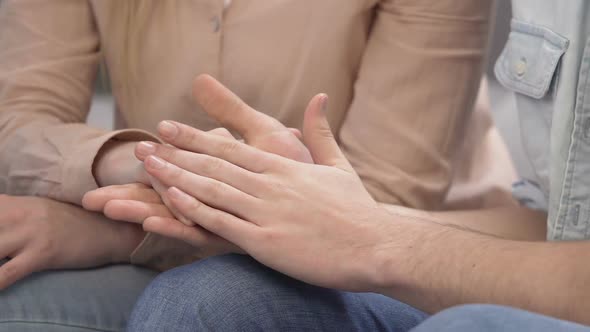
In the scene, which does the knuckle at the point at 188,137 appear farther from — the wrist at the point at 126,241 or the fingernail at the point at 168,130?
the wrist at the point at 126,241

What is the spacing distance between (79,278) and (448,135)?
528mm

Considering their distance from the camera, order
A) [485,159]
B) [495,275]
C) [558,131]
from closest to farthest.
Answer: [495,275] < [558,131] < [485,159]

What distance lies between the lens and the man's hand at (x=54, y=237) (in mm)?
930

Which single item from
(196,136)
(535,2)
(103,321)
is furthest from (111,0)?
(535,2)

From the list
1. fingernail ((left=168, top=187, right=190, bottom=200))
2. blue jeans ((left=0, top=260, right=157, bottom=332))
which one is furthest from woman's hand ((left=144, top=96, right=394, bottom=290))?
blue jeans ((left=0, top=260, right=157, bottom=332))

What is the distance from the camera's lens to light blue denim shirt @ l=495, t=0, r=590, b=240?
3.08 ft

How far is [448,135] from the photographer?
113 cm

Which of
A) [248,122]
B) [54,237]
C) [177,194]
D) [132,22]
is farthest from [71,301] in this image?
[132,22]

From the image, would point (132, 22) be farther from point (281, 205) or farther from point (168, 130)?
point (281, 205)

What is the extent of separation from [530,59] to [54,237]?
624 mm

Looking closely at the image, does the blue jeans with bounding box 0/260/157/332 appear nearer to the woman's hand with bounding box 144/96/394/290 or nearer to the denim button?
the woman's hand with bounding box 144/96/394/290

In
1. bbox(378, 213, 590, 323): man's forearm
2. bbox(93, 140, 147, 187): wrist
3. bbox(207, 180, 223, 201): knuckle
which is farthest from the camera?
bbox(93, 140, 147, 187): wrist

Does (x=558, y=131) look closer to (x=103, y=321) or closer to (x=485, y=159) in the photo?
(x=485, y=159)

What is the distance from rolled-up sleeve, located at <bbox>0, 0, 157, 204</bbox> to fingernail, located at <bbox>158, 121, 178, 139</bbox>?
4.9 inches
